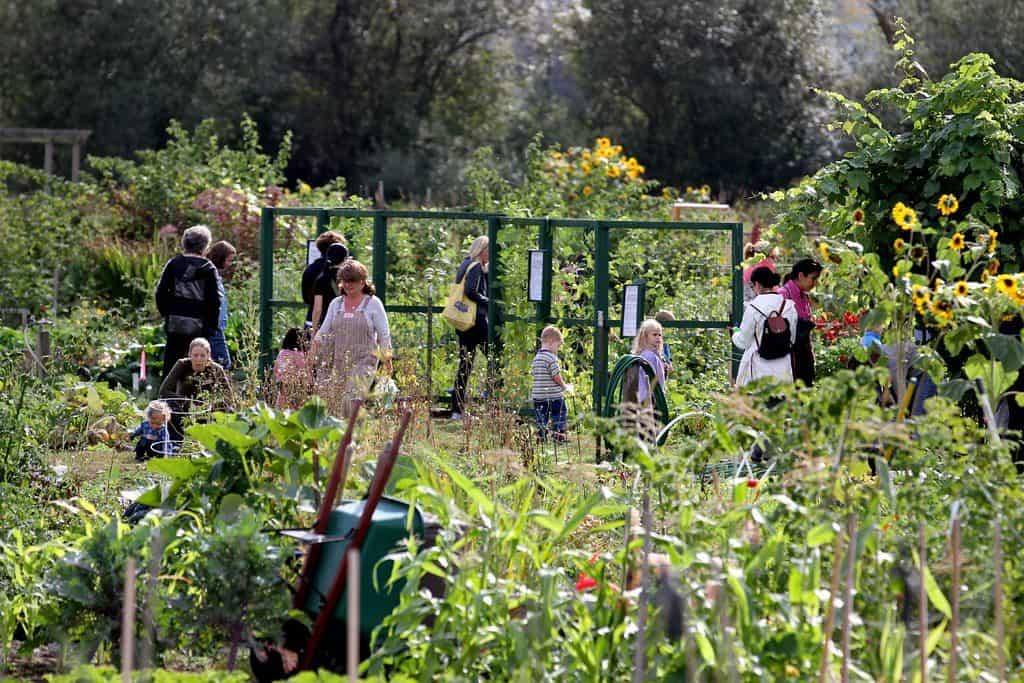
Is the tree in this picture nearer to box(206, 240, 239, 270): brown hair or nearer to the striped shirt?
box(206, 240, 239, 270): brown hair

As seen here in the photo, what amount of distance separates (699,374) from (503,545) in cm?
656

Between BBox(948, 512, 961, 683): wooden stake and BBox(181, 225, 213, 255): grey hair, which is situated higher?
BBox(181, 225, 213, 255): grey hair

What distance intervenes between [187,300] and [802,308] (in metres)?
3.76

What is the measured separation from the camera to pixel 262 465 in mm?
4328

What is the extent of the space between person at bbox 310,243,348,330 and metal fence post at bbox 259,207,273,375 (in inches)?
51.1

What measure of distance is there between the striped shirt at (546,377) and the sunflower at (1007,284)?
14.0ft

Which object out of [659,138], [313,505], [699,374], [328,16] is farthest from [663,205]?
[328,16]

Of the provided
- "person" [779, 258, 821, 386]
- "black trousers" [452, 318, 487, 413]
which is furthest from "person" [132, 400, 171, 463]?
"person" [779, 258, 821, 386]

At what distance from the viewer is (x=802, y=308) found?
26.5 ft

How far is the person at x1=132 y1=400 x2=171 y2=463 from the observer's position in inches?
308

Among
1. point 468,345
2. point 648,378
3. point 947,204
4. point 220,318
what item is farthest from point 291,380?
point 468,345

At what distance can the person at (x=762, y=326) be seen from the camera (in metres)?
7.74

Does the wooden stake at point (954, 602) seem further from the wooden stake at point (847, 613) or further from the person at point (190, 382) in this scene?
the person at point (190, 382)

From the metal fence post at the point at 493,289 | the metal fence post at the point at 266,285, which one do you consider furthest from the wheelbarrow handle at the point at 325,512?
the metal fence post at the point at 266,285
